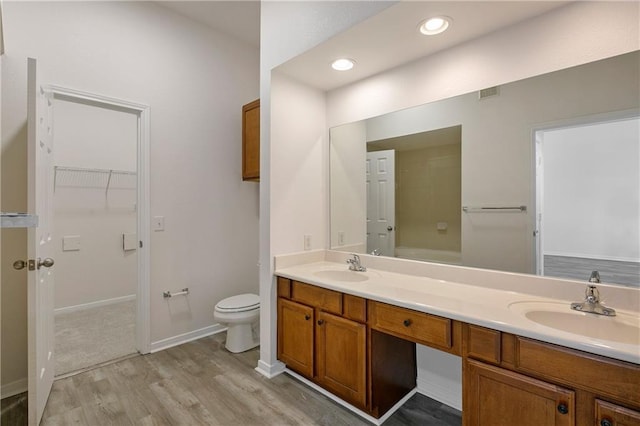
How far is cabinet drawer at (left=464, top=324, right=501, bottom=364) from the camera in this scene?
4.11ft

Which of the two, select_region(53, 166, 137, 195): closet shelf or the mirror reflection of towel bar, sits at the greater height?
select_region(53, 166, 137, 195): closet shelf

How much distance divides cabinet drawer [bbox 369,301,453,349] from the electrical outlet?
204cm

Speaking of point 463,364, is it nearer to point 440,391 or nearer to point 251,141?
point 440,391

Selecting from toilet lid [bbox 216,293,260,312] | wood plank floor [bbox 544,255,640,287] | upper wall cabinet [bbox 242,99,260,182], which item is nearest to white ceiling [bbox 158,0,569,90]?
upper wall cabinet [bbox 242,99,260,182]

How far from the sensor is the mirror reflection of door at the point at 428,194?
6.46ft

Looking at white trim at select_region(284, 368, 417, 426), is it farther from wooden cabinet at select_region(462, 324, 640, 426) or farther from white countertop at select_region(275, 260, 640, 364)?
white countertop at select_region(275, 260, 640, 364)

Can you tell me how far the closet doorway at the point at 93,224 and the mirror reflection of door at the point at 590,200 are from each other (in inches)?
137

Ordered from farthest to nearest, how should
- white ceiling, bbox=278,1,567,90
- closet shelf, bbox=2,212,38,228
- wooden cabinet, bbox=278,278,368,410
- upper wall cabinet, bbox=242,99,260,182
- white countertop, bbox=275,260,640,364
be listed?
upper wall cabinet, bbox=242,99,260,182, wooden cabinet, bbox=278,278,368,410, white ceiling, bbox=278,1,567,90, white countertop, bbox=275,260,640,364, closet shelf, bbox=2,212,38,228

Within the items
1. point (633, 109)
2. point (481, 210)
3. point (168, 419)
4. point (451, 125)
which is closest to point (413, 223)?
point (481, 210)

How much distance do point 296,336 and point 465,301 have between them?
3.92 feet

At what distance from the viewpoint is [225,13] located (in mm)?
2840

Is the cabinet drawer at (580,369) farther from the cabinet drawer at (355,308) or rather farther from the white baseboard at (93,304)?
the white baseboard at (93,304)

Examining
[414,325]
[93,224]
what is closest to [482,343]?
[414,325]

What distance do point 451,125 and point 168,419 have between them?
2.50m
